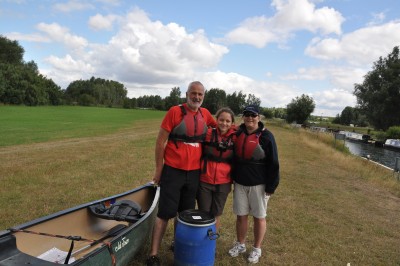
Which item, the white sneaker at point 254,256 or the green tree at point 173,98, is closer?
the white sneaker at point 254,256

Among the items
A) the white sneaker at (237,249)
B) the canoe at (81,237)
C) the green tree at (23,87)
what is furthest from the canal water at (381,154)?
the green tree at (23,87)

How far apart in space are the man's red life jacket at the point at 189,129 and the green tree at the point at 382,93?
52.3 metres

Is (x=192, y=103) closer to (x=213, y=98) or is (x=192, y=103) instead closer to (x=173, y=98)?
(x=213, y=98)

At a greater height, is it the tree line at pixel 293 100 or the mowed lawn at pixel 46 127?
the tree line at pixel 293 100

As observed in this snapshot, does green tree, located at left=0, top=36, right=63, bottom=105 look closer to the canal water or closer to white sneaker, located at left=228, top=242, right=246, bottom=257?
the canal water

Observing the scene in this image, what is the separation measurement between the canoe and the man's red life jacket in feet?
3.74

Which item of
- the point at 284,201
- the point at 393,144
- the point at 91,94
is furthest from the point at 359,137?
the point at 91,94

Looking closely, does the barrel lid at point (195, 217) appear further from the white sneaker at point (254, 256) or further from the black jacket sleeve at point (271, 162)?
the white sneaker at point (254, 256)

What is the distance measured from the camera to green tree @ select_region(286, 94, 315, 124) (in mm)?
59406

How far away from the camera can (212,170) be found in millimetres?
4422

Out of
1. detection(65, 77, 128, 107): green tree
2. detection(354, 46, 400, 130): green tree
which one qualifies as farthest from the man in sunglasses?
detection(65, 77, 128, 107): green tree

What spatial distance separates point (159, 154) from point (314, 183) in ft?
26.7

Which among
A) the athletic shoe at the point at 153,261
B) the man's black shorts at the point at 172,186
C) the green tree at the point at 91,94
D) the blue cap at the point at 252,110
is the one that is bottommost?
the athletic shoe at the point at 153,261

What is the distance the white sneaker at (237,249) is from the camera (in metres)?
4.97
